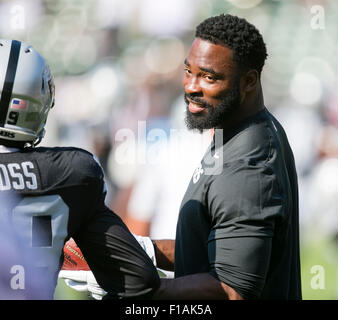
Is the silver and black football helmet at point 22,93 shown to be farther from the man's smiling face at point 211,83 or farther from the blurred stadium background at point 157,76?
the blurred stadium background at point 157,76

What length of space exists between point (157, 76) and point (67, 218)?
332cm

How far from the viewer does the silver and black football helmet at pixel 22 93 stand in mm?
1867

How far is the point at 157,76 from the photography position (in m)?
5.04

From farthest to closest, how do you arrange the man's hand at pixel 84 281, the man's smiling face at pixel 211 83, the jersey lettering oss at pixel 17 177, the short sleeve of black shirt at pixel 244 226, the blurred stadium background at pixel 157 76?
the blurred stadium background at pixel 157 76
the man's hand at pixel 84 281
the man's smiling face at pixel 211 83
the short sleeve of black shirt at pixel 244 226
the jersey lettering oss at pixel 17 177

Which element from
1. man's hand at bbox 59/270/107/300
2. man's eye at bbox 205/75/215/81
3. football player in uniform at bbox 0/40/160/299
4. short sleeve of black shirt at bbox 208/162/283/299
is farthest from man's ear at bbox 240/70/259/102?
man's hand at bbox 59/270/107/300

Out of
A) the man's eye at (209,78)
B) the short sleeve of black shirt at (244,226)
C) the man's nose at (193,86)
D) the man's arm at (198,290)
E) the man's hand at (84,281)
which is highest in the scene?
the man's eye at (209,78)

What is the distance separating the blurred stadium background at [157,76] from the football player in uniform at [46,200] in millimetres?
2957

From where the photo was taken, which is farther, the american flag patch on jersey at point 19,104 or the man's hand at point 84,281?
the man's hand at point 84,281

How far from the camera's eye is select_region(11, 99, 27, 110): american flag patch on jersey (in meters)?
1.88

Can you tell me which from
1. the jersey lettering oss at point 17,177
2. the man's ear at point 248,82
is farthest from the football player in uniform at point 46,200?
the man's ear at point 248,82

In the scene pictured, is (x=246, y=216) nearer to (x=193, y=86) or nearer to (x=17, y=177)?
(x=193, y=86)

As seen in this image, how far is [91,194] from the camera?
1875mm
